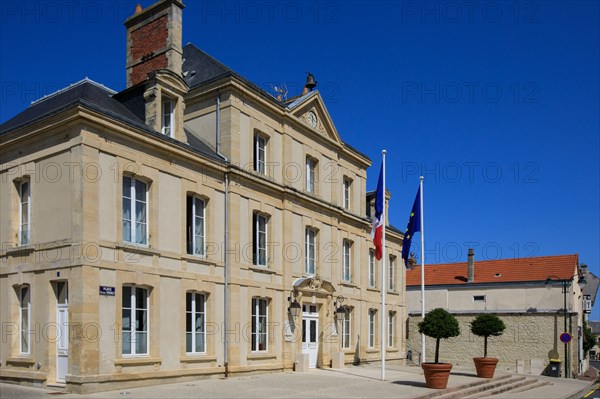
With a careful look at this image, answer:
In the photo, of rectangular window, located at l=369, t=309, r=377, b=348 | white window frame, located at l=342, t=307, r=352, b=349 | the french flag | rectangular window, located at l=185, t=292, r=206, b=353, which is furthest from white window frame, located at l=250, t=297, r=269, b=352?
rectangular window, located at l=369, t=309, r=377, b=348

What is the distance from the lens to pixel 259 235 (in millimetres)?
20656

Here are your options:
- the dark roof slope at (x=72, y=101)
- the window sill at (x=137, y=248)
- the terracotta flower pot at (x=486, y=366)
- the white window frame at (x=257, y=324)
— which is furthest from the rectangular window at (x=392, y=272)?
the window sill at (x=137, y=248)

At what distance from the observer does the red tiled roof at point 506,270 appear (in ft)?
122

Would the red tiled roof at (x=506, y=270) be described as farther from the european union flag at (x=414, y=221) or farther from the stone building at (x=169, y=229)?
the european union flag at (x=414, y=221)

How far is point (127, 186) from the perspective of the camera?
15.8 m

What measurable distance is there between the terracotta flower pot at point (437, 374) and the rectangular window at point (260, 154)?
8.42 metres

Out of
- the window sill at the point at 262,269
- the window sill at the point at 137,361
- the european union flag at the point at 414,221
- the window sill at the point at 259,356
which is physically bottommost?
the window sill at the point at 259,356

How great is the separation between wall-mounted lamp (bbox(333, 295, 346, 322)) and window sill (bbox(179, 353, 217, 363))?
7185mm

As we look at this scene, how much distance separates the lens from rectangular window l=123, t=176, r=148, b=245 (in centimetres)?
1566

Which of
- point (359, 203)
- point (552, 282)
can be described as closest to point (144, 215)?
point (359, 203)

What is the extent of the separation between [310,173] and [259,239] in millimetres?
4396

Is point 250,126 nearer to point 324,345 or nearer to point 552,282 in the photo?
point 324,345

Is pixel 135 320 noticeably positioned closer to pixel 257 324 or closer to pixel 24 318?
pixel 24 318

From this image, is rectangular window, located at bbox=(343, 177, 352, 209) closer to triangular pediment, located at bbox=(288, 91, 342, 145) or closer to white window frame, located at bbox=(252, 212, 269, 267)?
triangular pediment, located at bbox=(288, 91, 342, 145)
